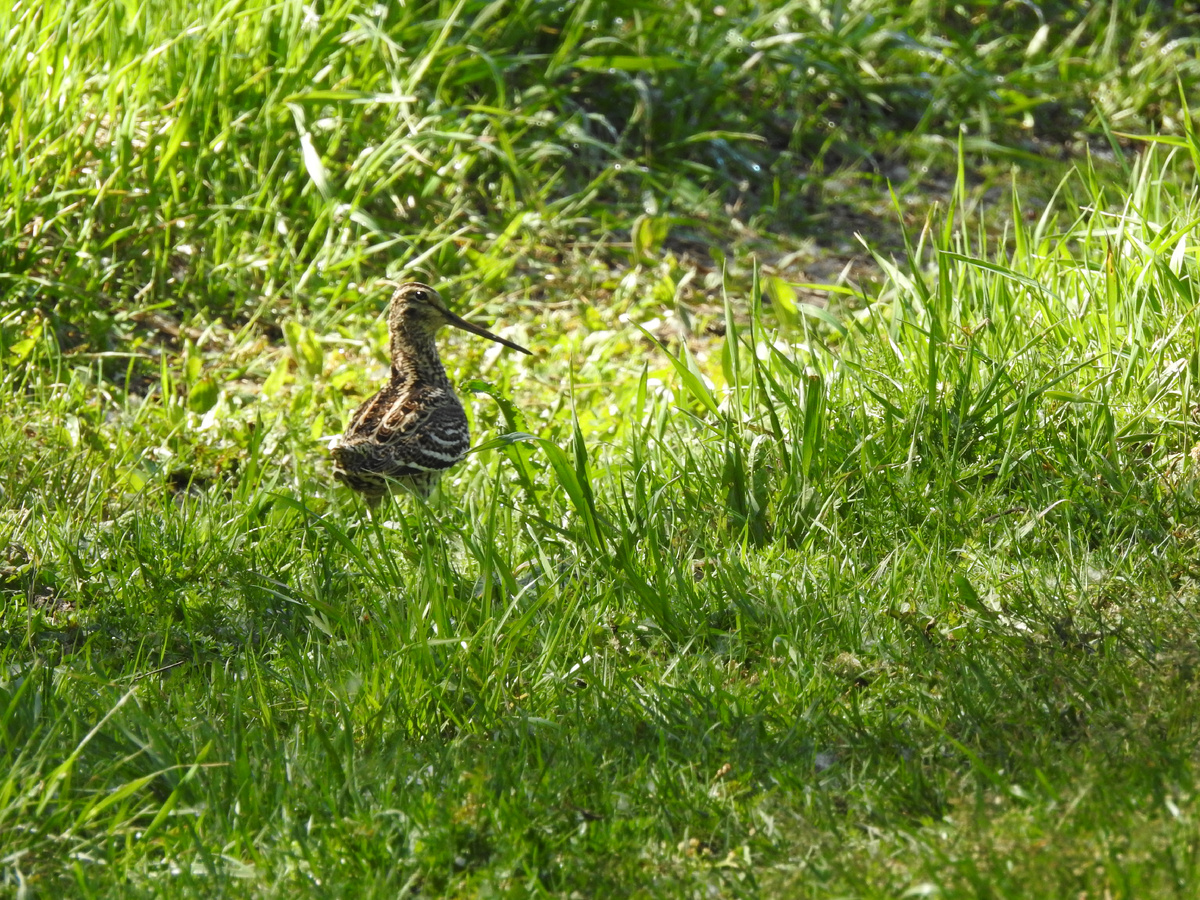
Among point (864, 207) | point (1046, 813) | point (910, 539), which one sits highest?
point (1046, 813)

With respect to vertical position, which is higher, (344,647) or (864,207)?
(344,647)

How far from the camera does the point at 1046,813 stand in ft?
9.55

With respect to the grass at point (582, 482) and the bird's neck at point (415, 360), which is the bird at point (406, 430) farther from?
the grass at point (582, 482)

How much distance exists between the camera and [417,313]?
5.75m

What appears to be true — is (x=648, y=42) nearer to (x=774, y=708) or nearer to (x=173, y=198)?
(x=173, y=198)

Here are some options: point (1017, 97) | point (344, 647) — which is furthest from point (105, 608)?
point (1017, 97)

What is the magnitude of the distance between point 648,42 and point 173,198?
10.3 ft

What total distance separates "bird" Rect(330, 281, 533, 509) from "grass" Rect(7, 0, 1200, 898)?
0.16m

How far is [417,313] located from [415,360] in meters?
0.21

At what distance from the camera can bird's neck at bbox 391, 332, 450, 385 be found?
568cm

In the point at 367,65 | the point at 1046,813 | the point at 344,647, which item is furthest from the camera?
the point at 367,65

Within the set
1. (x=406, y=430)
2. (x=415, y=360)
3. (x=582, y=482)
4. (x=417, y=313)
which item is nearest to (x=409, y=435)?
(x=406, y=430)

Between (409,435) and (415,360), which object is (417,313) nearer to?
(415,360)

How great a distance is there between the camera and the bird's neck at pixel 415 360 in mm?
5676
